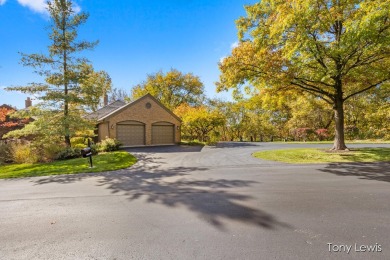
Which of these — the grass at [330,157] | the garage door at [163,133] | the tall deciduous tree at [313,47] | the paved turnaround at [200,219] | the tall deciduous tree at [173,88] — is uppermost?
the tall deciduous tree at [173,88]

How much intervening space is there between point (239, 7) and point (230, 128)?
81.7 ft

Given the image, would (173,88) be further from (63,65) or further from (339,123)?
(339,123)

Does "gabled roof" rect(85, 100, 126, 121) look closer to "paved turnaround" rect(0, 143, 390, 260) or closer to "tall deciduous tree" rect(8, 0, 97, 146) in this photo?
"tall deciduous tree" rect(8, 0, 97, 146)

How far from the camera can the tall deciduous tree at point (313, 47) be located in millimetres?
9234

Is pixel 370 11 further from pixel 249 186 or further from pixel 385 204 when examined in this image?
pixel 249 186

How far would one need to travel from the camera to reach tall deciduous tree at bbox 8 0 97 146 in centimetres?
1408

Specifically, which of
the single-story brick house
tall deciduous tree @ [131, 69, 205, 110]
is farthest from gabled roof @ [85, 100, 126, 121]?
tall deciduous tree @ [131, 69, 205, 110]

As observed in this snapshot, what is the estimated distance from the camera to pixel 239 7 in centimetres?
1351

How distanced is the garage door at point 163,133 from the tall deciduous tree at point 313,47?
1000 centimetres

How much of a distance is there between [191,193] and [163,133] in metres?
16.7

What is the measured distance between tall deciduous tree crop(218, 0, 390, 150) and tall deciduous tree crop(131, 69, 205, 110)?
25059 mm

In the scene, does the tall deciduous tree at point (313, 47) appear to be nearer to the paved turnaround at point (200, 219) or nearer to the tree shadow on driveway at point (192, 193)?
the paved turnaround at point (200, 219)

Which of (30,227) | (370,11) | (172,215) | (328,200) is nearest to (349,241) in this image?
(328,200)

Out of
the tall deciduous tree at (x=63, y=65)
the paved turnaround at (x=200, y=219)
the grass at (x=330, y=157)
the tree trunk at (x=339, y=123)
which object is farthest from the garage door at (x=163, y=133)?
the tree trunk at (x=339, y=123)
